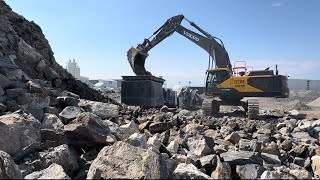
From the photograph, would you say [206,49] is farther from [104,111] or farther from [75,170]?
[75,170]

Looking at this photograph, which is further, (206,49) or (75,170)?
(206,49)

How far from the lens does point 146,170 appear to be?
275 centimetres

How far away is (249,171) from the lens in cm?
340

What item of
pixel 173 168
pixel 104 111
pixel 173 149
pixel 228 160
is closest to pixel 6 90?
pixel 104 111

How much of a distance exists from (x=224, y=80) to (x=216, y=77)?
340mm

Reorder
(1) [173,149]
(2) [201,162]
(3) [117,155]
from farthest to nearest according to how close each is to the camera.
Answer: (1) [173,149] → (2) [201,162] → (3) [117,155]

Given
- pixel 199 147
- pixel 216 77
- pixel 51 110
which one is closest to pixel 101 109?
pixel 51 110

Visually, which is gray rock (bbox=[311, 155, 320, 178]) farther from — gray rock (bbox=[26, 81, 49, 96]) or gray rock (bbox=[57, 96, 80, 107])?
gray rock (bbox=[26, 81, 49, 96])

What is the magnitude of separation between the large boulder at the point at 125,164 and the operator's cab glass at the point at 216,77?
389 inches

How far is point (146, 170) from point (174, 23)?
40.5ft

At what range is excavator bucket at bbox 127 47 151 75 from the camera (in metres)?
12.7

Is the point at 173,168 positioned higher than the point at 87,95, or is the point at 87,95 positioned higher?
the point at 87,95

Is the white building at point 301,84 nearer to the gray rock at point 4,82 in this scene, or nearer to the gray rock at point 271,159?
the gray rock at point 271,159

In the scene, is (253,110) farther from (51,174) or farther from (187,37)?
(51,174)
